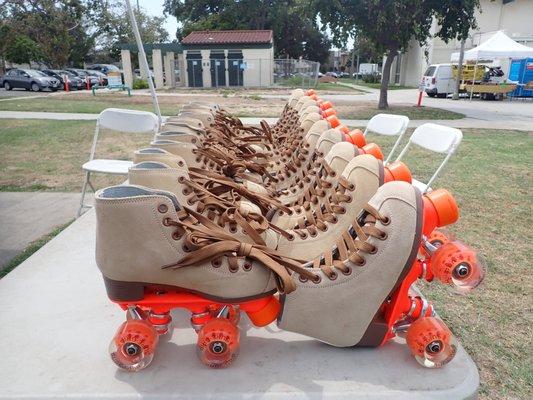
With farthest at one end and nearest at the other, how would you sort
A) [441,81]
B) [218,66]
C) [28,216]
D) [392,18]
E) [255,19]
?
[255,19] → [218,66] → [441,81] → [392,18] → [28,216]

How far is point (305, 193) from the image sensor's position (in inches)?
80.4

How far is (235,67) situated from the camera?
26.9 metres

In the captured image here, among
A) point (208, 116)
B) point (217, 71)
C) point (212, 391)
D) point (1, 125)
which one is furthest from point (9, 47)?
point (212, 391)

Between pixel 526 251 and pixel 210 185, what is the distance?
2.55m

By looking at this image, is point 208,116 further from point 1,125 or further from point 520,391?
point 1,125

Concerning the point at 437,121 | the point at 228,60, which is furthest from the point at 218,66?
the point at 437,121

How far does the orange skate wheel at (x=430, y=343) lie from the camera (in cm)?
137

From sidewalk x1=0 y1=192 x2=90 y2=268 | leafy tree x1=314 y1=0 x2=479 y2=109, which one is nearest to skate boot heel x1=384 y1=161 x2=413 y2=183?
sidewalk x1=0 y1=192 x2=90 y2=268

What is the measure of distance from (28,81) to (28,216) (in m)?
24.6

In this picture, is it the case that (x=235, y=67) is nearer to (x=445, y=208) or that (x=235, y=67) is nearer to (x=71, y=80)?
(x=71, y=80)

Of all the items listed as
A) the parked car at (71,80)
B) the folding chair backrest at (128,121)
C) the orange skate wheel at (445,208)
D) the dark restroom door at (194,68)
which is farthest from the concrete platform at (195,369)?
the parked car at (71,80)

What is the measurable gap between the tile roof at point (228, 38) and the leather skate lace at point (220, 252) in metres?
27.1

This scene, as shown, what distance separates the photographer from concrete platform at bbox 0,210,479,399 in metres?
1.31

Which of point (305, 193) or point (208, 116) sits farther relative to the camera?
point (208, 116)
